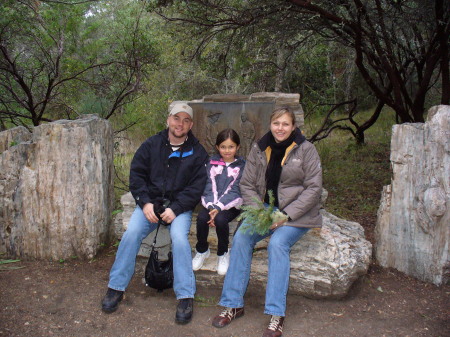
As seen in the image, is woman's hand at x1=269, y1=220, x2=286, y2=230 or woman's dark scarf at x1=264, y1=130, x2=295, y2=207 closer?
woman's hand at x1=269, y1=220, x2=286, y2=230

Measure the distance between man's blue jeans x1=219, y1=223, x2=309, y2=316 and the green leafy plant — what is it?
0.07 metres

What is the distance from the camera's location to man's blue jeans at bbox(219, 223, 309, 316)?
3.31 m

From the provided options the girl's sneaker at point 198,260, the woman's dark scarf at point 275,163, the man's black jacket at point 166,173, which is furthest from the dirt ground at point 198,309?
the woman's dark scarf at point 275,163

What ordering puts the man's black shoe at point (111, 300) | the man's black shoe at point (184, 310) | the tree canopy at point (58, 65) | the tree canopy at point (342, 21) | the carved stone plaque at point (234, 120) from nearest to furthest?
the man's black shoe at point (184, 310)
the man's black shoe at point (111, 300)
the carved stone plaque at point (234, 120)
the tree canopy at point (342, 21)
the tree canopy at point (58, 65)

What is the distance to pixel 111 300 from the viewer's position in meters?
3.60

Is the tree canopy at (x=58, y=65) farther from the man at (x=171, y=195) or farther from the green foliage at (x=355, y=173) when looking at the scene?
the green foliage at (x=355, y=173)

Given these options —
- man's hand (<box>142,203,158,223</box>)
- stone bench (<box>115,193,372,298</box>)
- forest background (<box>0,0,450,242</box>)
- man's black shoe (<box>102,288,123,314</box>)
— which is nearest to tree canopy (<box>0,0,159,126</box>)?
forest background (<box>0,0,450,242</box>)

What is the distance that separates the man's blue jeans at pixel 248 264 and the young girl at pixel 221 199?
0.77ft

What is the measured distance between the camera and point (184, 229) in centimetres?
364

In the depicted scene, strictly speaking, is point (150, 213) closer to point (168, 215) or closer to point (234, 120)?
point (168, 215)

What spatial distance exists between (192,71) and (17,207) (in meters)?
10.3

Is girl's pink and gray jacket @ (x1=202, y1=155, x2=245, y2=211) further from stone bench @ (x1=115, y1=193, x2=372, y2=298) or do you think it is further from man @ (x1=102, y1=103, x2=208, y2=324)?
stone bench @ (x1=115, y1=193, x2=372, y2=298)

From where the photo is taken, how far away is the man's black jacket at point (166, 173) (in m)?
3.79

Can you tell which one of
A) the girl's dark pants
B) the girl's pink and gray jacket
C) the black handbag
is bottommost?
the black handbag
